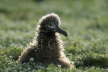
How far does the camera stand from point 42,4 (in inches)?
1529

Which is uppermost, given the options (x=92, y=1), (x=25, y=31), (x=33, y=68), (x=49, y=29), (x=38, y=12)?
(x=92, y=1)

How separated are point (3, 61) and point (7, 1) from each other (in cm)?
2598

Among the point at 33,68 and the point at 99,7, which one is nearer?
the point at 33,68

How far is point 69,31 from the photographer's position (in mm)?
23609

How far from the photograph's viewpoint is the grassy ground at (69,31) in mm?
13641

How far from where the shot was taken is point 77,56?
14938mm

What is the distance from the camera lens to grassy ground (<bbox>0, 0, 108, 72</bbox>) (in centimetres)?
1364

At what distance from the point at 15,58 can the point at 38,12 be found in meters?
19.0

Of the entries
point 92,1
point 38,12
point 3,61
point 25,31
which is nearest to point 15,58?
point 3,61

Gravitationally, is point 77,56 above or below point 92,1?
below

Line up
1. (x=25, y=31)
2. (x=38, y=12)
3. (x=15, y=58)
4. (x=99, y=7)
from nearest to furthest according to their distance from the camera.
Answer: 1. (x=15, y=58)
2. (x=25, y=31)
3. (x=38, y=12)
4. (x=99, y=7)

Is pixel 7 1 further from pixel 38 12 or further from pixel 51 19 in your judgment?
pixel 51 19

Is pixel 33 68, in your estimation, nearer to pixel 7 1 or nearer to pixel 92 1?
pixel 7 1

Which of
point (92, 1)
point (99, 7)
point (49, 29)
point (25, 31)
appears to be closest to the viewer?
point (49, 29)
